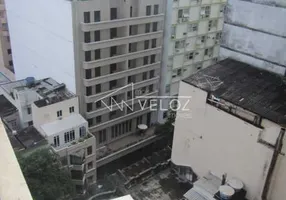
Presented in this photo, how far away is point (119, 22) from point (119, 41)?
1562 mm

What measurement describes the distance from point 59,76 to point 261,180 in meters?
19.3

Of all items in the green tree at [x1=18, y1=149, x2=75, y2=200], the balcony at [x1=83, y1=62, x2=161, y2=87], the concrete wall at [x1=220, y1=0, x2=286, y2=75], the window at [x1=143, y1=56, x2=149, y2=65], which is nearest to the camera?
the concrete wall at [x1=220, y1=0, x2=286, y2=75]

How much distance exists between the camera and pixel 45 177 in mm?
19547

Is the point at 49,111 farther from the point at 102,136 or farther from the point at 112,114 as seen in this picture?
the point at 112,114

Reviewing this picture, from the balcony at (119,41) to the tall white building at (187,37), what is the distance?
73.0 inches

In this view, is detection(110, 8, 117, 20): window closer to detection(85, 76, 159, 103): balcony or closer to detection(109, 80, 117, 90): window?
detection(109, 80, 117, 90): window

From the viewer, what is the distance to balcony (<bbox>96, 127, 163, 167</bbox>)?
29.2 metres

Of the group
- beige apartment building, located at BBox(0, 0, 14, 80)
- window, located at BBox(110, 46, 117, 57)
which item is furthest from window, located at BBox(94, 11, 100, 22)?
beige apartment building, located at BBox(0, 0, 14, 80)

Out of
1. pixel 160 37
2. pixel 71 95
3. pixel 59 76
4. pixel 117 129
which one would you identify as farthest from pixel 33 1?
pixel 117 129

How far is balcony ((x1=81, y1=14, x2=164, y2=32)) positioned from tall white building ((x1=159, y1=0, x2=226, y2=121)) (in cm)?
179

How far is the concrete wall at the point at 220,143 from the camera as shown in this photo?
47.6 feet

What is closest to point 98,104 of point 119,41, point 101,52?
point 101,52

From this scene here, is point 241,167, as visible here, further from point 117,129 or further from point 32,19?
point 32,19

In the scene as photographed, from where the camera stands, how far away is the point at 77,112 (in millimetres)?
26453
